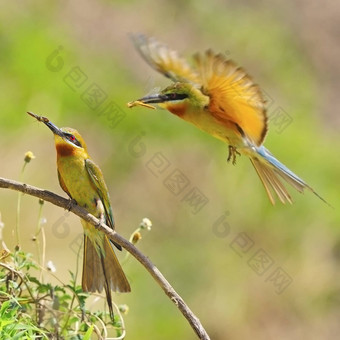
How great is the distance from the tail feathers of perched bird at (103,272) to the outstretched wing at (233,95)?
0.41 m

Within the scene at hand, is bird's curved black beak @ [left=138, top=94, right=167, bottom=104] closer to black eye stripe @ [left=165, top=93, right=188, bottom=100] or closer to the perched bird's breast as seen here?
black eye stripe @ [left=165, top=93, right=188, bottom=100]

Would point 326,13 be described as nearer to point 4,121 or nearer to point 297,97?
Answer: point 297,97

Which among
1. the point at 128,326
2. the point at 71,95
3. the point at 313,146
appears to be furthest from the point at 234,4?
the point at 128,326

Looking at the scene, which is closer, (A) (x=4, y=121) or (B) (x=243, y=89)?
(B) (x=243, y=89)

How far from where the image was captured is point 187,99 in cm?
196

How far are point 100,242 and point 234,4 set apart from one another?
4.72m

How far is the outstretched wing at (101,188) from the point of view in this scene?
213 cm

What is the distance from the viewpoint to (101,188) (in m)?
2.15

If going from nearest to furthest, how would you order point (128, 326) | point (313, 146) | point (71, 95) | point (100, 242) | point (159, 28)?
point (100, 242) → point (128, 326) → point (71, 95) → point (313, 146) → point (159, 28)

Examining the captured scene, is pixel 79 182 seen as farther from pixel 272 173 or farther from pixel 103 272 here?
pixel 272 173

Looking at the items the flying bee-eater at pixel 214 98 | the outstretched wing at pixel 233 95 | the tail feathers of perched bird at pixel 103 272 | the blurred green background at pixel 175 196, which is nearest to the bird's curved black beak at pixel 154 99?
the flying bee-eater at pixel 214 98

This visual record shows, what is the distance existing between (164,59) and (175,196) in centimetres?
260

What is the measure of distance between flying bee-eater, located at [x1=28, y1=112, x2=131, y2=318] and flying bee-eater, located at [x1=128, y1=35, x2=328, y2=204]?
0.90 ft

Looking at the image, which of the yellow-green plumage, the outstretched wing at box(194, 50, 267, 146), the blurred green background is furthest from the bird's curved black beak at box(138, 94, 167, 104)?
the blurred green background
